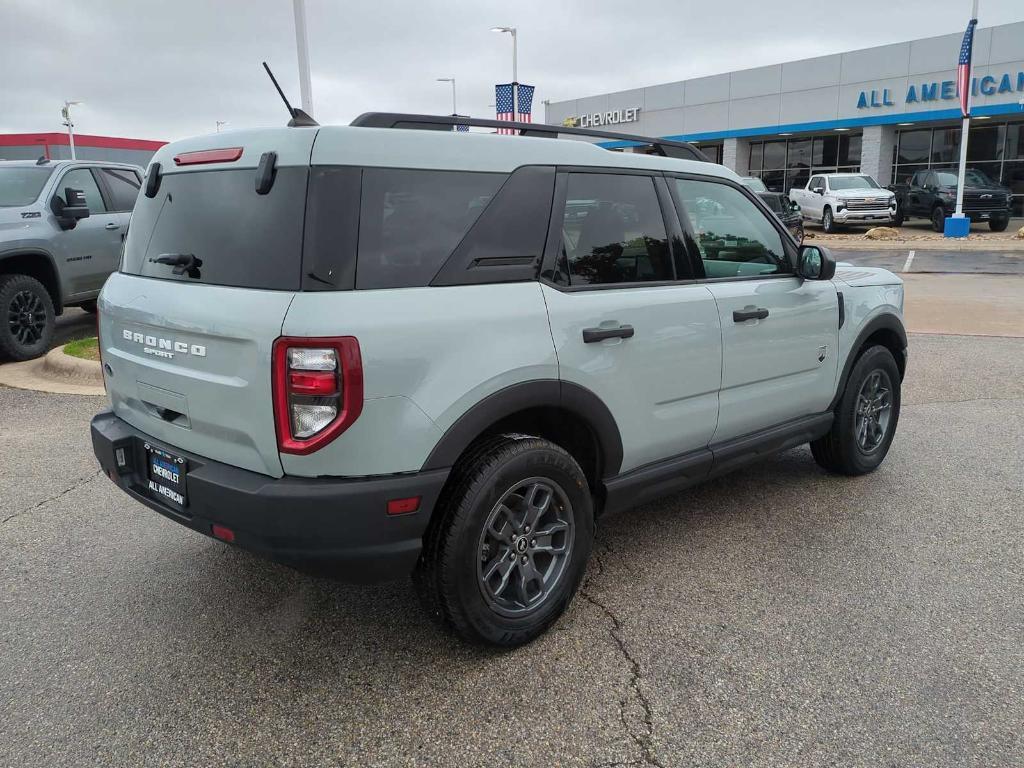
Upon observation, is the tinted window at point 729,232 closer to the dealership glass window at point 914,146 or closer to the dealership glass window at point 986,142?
the dealership glass window at point 986,142

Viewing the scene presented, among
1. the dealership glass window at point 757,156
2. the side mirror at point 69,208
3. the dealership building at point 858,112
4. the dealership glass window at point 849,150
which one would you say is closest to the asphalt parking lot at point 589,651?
the side mirror at point 69,208

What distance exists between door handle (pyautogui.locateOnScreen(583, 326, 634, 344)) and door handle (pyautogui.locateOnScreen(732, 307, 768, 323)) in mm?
739

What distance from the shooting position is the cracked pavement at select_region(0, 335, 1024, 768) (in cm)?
256

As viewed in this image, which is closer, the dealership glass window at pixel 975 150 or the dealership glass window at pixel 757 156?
the dealership glass window at pixel 975 150

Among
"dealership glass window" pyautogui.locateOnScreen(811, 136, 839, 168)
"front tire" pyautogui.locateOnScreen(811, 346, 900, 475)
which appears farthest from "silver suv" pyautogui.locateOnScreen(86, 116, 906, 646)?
"dealership glass window" pyautogui.locateOnScreen(811, 136, 839, 168)

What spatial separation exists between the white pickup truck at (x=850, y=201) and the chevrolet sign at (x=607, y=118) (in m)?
16.2

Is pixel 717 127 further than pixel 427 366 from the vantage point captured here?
Yes

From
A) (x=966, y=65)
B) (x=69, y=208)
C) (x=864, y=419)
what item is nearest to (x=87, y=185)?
(x=69, y=208)

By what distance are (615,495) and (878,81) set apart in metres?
33.2

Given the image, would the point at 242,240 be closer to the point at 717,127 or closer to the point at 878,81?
the point at 878,81

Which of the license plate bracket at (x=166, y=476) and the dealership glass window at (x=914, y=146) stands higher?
the dealership glass window at (x=914, y=146)

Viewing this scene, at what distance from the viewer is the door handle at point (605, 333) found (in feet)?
10.2

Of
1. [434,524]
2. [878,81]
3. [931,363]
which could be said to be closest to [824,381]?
[434,524]

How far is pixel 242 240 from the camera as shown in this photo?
9.11 ft
